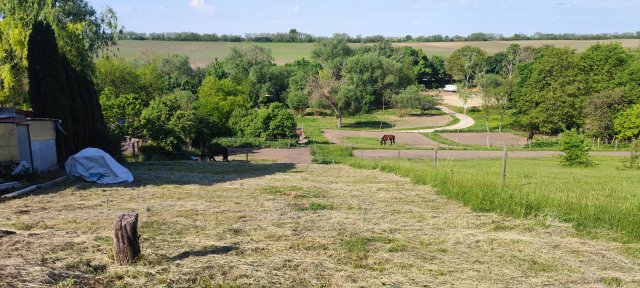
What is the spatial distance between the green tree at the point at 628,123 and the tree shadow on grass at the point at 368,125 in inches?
1009

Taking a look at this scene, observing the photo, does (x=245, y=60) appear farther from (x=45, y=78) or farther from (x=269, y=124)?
(x=45, y=78)

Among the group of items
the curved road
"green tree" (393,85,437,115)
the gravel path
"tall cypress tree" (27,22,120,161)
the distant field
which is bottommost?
the curved road

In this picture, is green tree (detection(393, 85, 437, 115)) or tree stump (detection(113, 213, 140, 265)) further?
green tree (detection(393, 85, 437, 115))

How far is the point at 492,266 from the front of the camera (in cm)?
720

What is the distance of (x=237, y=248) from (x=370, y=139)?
3622 cm

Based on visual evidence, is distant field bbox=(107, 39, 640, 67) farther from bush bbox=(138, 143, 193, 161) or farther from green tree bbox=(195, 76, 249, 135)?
bush bbox=(138, 143, 193, 161)

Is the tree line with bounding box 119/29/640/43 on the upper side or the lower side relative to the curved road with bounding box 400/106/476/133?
upper

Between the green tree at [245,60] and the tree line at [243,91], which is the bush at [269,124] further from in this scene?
the green tree at [245,60]

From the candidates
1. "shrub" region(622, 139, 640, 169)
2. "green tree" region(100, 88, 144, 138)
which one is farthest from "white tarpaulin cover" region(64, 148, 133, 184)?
"shrub" region(622, 139, 640, 169)

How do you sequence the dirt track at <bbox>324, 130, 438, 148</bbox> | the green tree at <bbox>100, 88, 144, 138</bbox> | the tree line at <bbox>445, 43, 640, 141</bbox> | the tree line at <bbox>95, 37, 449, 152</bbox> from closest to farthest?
the green tree at <bbox>100, 88, 144, 138</bbox>, the tree line at <bbox>95, 37, 449, 152</bbox>, the dirt track at <bbox>324, 130, 438, 148</bbox>, the tree line at <bbox>445, 43, 640, 141</bbox>

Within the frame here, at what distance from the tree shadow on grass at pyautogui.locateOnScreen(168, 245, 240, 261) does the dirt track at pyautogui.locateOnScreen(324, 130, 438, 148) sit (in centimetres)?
3212

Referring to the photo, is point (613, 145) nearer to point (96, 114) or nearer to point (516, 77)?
point (516, 77)

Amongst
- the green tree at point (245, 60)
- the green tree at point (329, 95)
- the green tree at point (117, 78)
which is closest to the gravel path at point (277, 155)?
the green tree at point (117, 78)

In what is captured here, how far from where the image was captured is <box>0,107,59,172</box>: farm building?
14.9 metres
